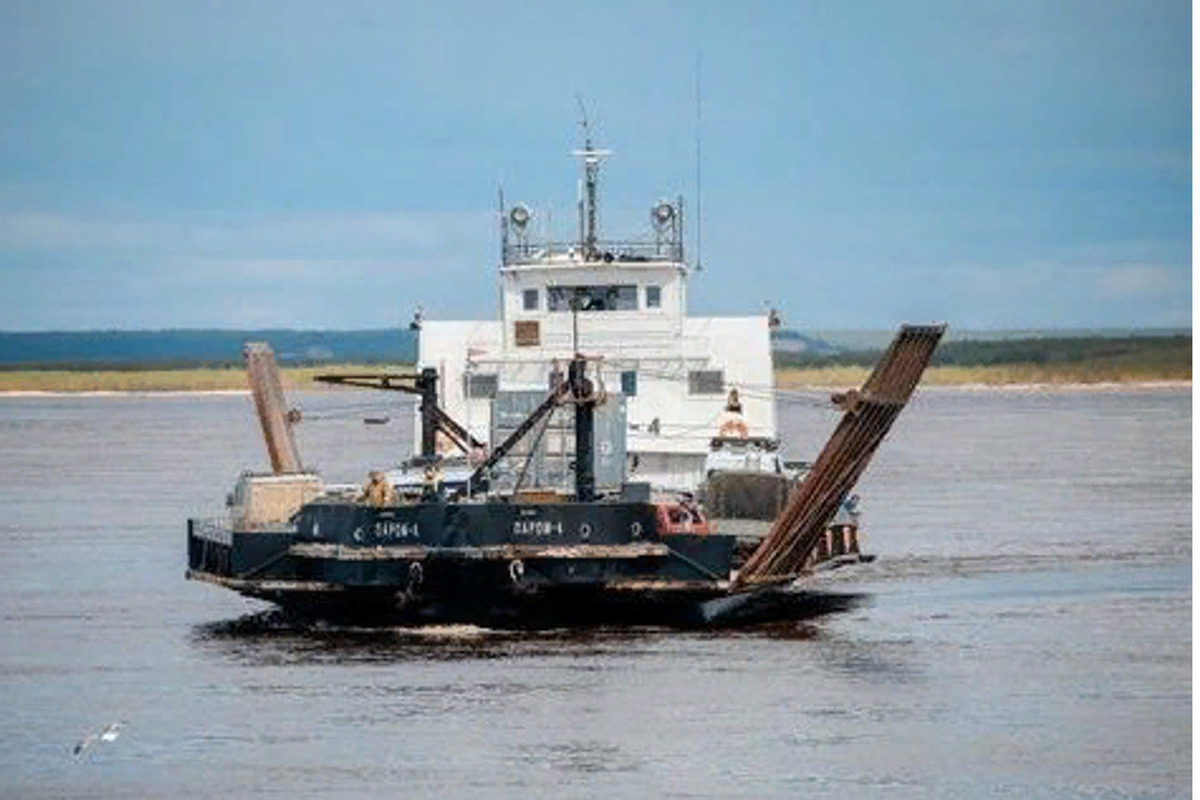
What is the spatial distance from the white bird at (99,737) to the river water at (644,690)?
140 millimetres

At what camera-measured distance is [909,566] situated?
4191cm

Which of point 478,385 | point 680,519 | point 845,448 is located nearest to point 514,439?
point 680,519

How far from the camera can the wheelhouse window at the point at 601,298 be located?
39.8 meters

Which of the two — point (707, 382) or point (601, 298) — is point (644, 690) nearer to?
point (707, 382)

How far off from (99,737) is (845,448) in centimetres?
947

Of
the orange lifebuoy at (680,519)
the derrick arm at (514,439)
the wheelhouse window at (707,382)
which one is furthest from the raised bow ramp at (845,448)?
the wheelhouse window at (707,382)

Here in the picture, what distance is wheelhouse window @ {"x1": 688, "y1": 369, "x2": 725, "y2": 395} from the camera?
3988cm

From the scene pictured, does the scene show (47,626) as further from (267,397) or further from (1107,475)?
(1107,475)

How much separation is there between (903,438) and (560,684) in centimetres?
6558

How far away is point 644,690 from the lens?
93.0 ft

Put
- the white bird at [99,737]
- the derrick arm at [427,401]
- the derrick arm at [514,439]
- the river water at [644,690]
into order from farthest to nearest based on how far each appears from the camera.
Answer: the derrick arm at [427,401], the derrick arm at [514,439], the white bird at [99,737], the river water at [644,690]

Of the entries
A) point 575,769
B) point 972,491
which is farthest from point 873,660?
point 972,491

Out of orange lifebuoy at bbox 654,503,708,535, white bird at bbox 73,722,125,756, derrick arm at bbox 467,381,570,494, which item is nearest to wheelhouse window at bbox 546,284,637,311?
derrick arm at bbox 467,381,570,494

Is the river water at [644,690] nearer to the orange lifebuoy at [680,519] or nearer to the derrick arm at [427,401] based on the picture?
the orange lifebuoy at [680,519]
